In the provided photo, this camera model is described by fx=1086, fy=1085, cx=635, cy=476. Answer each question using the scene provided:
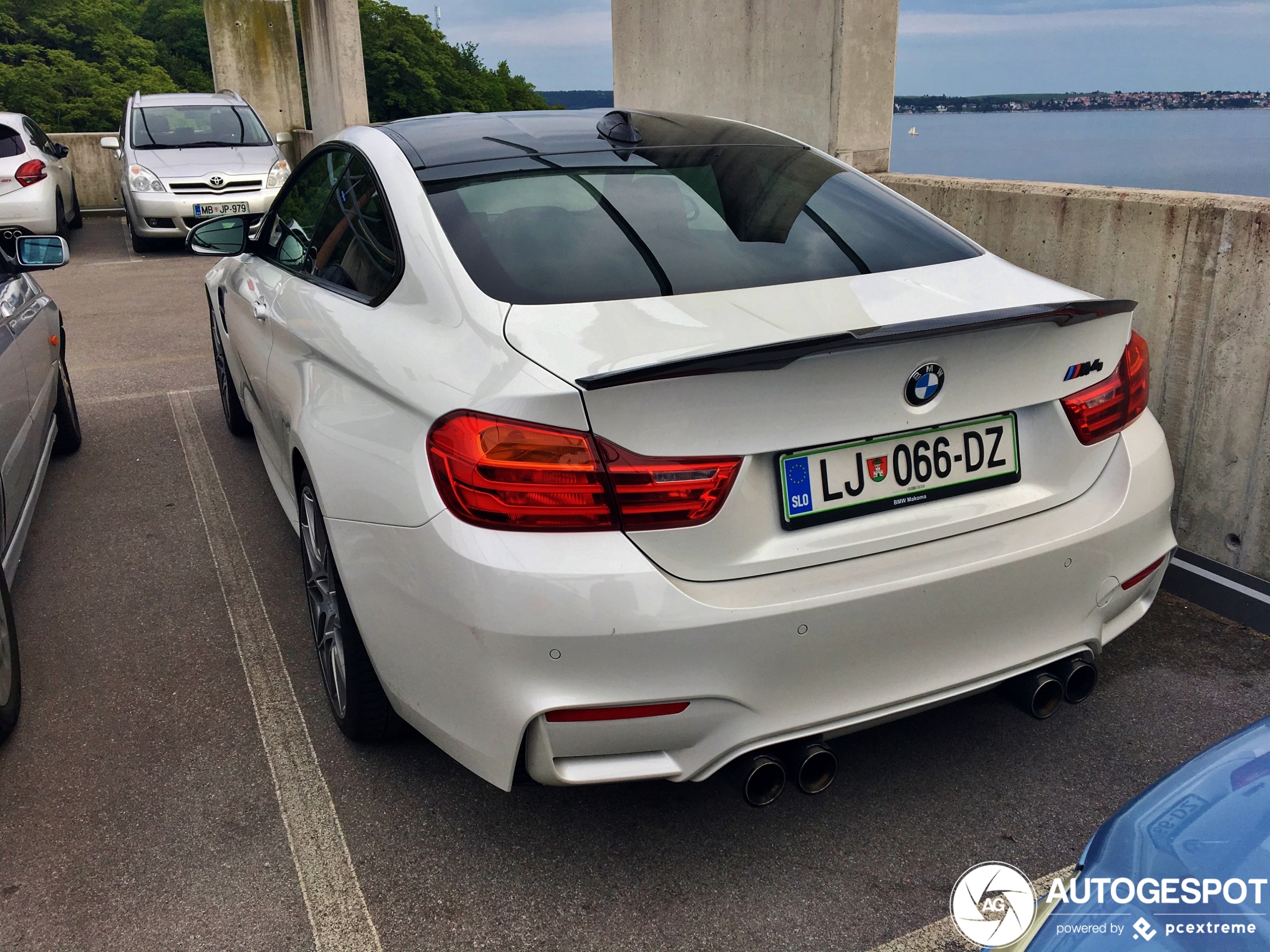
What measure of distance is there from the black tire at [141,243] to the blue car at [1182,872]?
13.4 meters

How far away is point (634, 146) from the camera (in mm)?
3021

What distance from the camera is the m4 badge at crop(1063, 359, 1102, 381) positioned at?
7.72 ft

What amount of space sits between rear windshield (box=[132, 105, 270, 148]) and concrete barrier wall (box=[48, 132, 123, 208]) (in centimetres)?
469

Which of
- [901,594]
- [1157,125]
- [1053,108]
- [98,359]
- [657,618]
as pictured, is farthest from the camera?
[98,359]

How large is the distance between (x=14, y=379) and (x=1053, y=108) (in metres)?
4.67

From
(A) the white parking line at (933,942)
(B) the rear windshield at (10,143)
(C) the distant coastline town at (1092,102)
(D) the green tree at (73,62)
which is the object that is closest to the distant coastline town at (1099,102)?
(C) the distant coastline town at (1092,102)

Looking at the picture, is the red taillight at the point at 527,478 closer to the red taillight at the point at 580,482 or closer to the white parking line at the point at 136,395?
the red taillight at the point at 580,482

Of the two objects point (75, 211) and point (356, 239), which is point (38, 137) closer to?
point (75, 211)

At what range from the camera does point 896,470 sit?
7.15ft

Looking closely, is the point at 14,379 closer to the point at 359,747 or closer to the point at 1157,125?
the point at 359,747

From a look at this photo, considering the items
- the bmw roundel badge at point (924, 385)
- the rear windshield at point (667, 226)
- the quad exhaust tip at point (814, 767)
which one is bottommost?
the quad exhaust tip at point (814, 767)

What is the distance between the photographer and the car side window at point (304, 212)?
3469 mm

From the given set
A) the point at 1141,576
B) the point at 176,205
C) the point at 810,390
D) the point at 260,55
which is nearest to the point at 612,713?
the point at 810,390

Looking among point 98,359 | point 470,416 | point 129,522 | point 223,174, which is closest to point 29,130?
point 223,174
